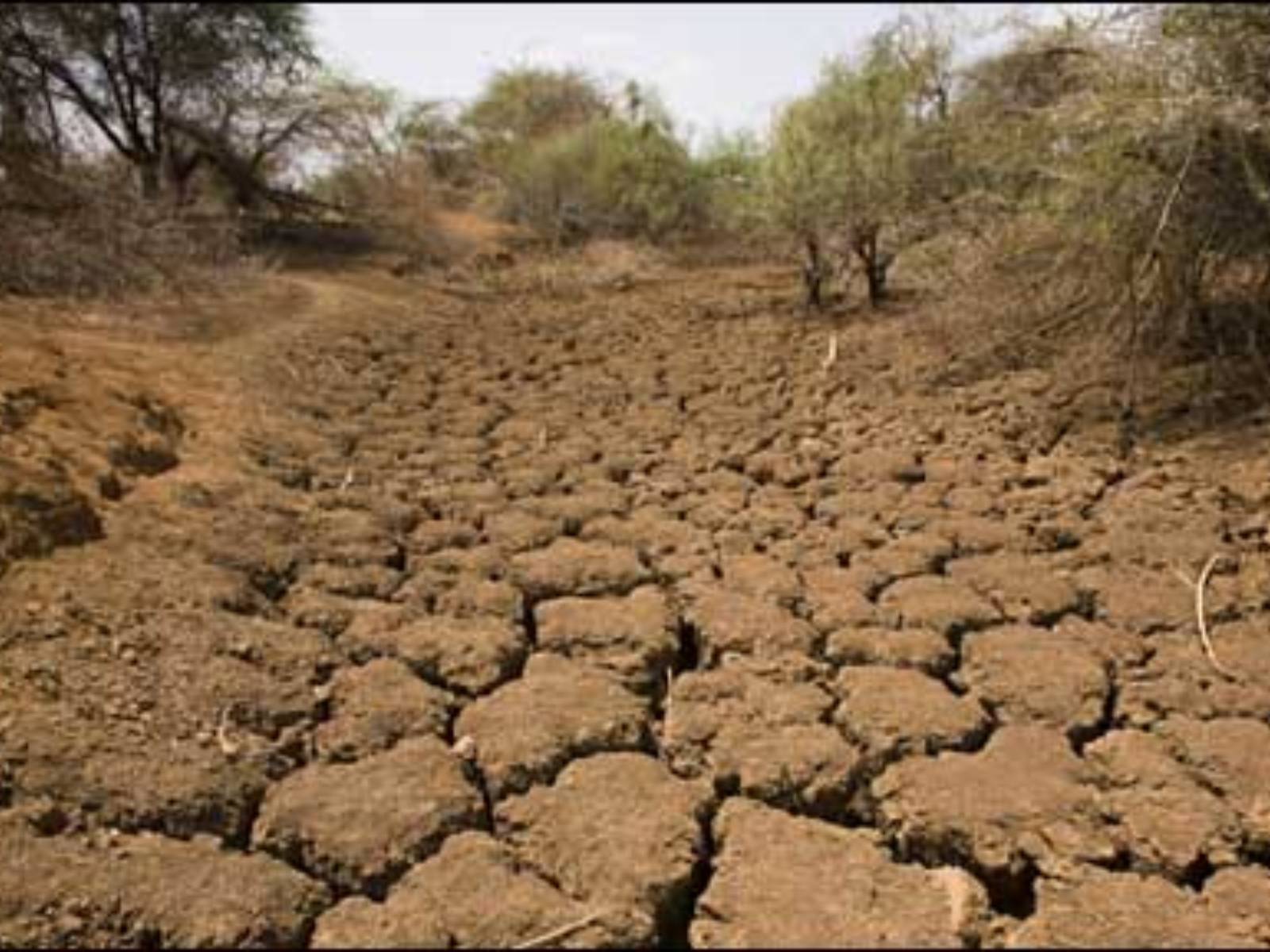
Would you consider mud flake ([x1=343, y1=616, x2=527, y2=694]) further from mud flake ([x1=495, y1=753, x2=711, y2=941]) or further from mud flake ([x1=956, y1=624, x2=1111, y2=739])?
mud flake ([x1=956, y1=624, x2=1111, y2=739])

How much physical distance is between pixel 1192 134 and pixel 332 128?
22.0 ft

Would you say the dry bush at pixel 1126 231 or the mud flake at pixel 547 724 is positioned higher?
the dry bush at pixel 1126 231

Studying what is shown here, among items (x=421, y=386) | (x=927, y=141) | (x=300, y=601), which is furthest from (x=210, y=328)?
(x=927, y=141)

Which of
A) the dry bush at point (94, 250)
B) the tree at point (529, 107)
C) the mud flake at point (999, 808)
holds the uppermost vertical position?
the tree at point (529, 107)

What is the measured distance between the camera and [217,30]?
30.6 ft

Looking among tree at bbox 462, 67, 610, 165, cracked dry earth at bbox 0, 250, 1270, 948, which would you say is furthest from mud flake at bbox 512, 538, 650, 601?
tree at bbox 462, 67, 610, 165

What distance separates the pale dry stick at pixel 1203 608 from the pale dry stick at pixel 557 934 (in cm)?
143

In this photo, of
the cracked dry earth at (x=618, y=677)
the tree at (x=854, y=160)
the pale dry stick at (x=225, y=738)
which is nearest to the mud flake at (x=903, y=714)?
the cracked dry earth at (x=618, y=677)

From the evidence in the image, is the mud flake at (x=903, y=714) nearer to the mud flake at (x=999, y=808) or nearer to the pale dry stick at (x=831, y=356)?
the mud flake at (x=999, y=808)

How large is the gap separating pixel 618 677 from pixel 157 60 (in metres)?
7.87

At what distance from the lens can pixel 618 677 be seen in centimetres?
255

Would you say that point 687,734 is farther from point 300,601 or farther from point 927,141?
point 927,141

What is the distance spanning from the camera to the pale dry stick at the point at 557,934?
1696 mm

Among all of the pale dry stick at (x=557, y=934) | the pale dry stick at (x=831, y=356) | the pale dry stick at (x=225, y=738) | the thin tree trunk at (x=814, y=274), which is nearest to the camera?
the pale dry stick at (x=557, y=934)
